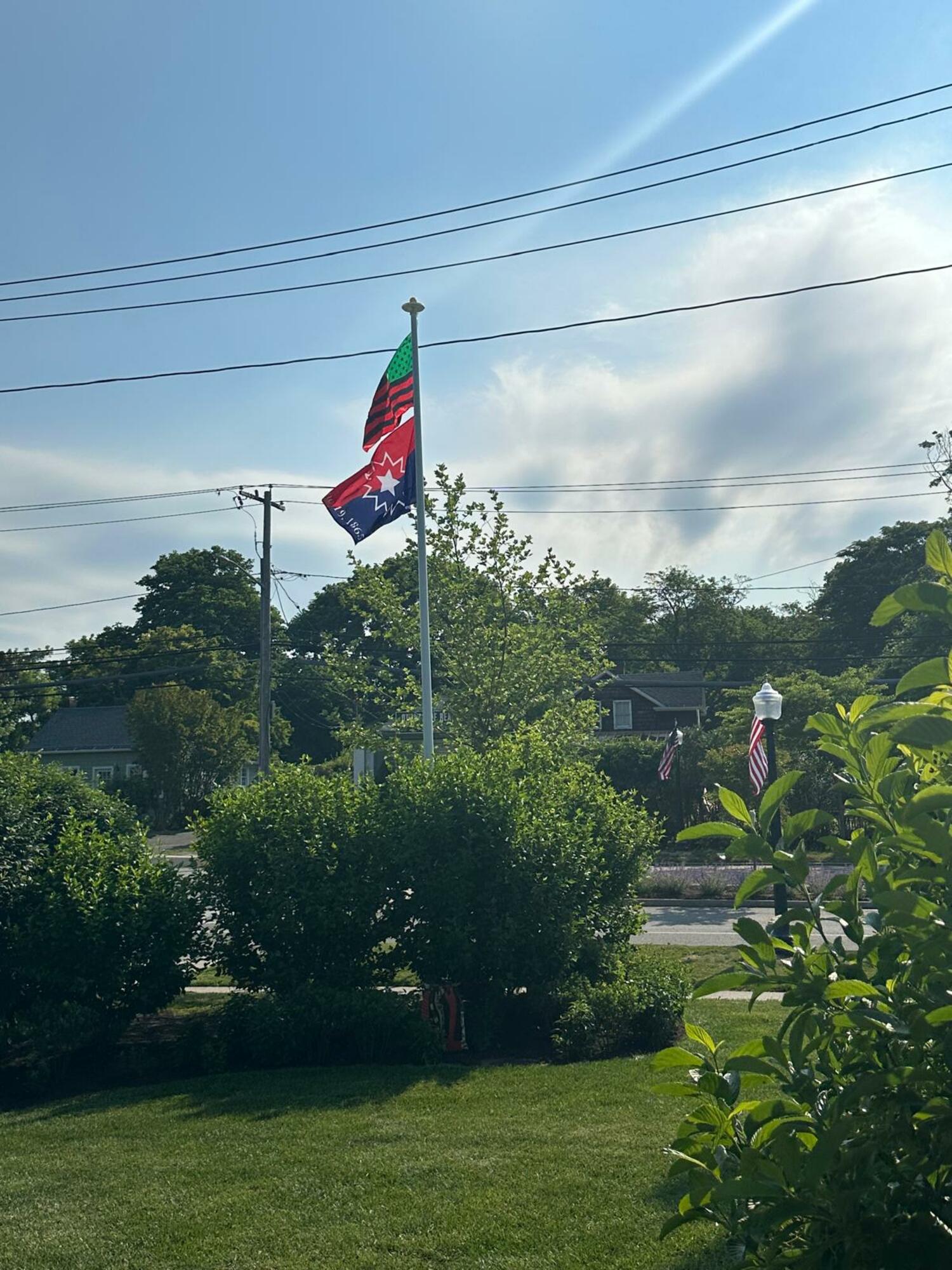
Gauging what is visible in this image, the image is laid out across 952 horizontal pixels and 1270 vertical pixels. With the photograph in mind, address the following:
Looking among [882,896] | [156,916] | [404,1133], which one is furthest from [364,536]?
[882,896]

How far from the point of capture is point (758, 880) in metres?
2.29

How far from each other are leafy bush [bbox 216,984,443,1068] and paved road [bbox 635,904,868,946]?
7.01 meters

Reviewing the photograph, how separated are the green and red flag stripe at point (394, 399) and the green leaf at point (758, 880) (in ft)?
47.1

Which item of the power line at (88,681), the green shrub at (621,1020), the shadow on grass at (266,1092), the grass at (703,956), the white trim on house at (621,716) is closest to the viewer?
the shadow on grass at (266,1092)

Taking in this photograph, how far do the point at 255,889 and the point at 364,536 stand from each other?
249 inches

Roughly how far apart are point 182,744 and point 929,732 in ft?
Answer: 163

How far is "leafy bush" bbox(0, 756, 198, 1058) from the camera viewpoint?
1015 centimetres

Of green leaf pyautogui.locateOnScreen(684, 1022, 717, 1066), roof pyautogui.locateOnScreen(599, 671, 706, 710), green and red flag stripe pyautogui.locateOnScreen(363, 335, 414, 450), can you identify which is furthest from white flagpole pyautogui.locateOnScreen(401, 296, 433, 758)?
roof pyautogui.locateOnScreen(599, 671, 706, 710)

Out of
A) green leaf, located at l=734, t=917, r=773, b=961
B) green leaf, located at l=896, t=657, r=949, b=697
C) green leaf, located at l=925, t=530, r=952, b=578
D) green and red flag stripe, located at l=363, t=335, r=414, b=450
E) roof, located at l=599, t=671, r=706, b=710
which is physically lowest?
green leaf, located at l=734, t=917, r=773, b=961

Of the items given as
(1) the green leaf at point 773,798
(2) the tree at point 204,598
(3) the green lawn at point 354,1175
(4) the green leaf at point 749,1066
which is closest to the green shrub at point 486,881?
(3) the green lawn at point 354,1175

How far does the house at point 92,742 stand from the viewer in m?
58.0

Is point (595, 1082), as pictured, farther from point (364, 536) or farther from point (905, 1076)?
point (364, 536)

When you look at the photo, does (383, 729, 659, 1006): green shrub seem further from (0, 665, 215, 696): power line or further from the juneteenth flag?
(0, 665, 215, 696): power line

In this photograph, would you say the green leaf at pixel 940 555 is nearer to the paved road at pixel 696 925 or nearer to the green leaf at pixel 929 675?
the green leaf at pixel 929 675
